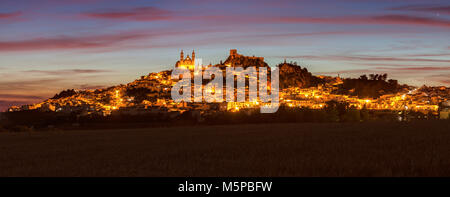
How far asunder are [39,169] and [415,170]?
1319 centimetres

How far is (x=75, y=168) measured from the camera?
17.5 metres

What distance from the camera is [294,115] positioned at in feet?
303

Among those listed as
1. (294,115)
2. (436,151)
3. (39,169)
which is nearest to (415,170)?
(436,151)
